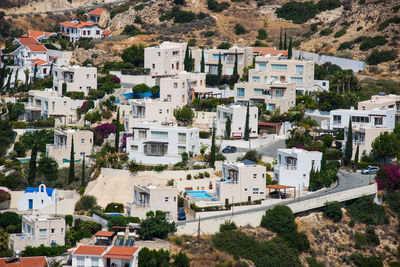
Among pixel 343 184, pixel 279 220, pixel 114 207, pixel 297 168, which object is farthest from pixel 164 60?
pixel 279 220

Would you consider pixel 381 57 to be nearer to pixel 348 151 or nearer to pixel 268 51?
pixel 268 51

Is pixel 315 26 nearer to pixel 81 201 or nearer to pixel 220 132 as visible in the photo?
pixel 220 132

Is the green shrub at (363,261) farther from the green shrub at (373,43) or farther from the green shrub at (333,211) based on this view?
the green shrub at (373,43)

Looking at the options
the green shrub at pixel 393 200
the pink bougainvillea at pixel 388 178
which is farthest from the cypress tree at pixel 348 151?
the green shrub at pixel 393 200

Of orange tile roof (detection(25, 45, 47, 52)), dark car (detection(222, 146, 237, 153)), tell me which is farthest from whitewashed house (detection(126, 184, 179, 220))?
orange tile roof (detection(25, 45, 47, 52))

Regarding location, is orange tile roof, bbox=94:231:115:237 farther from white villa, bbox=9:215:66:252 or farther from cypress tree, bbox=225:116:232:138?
cypress tree, bbox=225:116:232:138

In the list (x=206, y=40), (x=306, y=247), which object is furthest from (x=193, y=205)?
(x=206, y=40)
